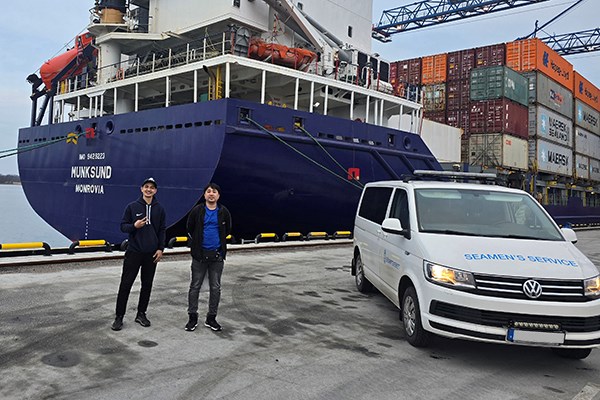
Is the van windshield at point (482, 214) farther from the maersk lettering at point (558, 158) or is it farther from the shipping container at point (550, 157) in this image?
the maersk lettering at point (558, 158)

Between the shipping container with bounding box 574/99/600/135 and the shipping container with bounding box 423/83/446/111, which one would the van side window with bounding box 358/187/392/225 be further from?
the shipping container with bounding box 574/99/600/135

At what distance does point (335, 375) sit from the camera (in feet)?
12.3

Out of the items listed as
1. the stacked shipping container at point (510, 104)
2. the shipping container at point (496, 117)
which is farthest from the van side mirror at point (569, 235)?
the shipping container at point (496, 117)

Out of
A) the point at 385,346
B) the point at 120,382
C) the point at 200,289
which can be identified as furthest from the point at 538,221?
the point at 120,382

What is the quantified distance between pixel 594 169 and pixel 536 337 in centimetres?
4014

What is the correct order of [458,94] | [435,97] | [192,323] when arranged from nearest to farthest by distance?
[192,323] < [458,94] < [435,97]

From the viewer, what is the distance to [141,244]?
4660mm

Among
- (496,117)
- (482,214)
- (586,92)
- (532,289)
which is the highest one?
(586,92)

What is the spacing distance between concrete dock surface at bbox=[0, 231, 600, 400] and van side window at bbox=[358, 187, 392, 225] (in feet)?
3.92

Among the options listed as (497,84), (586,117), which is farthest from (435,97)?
(586,117)

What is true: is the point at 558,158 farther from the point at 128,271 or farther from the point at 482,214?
the point at 128,271

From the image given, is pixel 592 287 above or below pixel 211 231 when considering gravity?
below

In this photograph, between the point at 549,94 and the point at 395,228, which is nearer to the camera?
the point at 395,228

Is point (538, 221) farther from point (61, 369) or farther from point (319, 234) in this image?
point (319, 234)
